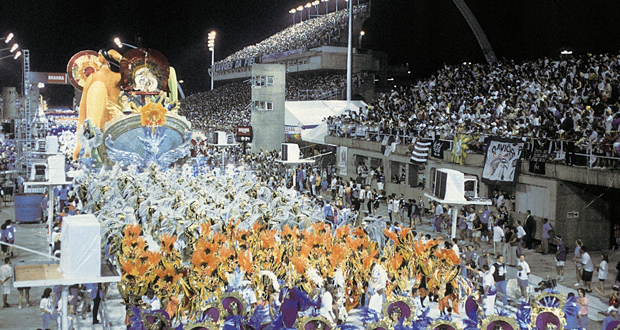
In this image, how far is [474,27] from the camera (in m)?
35.6

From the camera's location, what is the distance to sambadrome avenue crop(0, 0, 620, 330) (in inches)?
442

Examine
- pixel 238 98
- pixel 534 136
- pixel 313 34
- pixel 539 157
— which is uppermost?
pixel 313 34

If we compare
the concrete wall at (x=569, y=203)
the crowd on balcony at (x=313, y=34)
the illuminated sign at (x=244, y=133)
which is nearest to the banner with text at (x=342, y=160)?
the illuminated sign at (x=244, y=133)

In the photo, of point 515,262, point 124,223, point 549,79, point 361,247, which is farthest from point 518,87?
point 124,223

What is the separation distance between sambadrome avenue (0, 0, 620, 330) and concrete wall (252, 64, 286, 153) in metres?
0.10

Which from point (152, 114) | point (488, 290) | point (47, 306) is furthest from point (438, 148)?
point (47, 306)

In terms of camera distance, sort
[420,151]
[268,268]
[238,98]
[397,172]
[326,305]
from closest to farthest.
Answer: [326,305], [268,268], [420,151], [397,172], [238,98]

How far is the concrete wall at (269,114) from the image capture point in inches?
1628

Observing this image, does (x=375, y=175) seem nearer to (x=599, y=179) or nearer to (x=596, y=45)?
(x=596, y=45)

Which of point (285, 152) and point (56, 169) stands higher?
point (285, 152)

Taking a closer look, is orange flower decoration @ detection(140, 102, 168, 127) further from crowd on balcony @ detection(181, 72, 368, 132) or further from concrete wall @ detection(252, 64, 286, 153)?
crowd on balcony @ detection(181, 72, 368, 132)

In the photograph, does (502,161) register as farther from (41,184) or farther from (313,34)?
(313,34)

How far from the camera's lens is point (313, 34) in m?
59.6

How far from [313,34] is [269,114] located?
20265 millimetres
